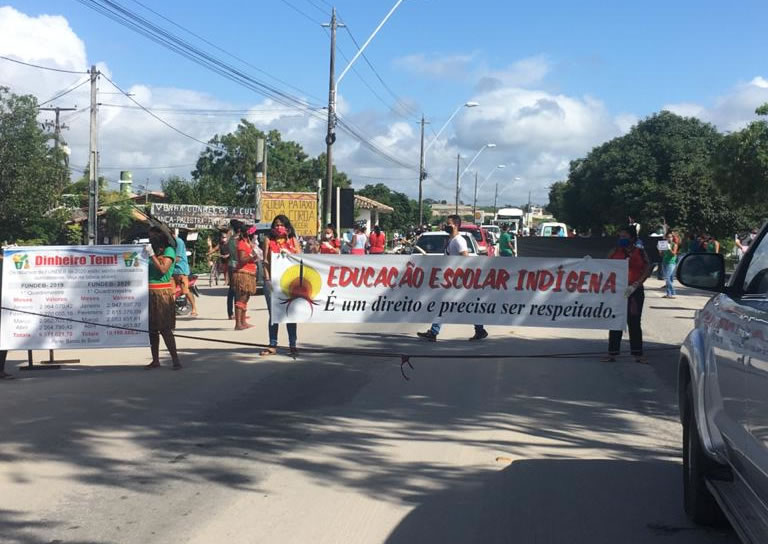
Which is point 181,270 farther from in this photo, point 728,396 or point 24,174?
point 24,174

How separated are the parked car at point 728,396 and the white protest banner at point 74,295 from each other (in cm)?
697

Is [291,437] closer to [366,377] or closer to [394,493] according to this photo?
[394,493]

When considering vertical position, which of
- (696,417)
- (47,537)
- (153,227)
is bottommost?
(47,537)

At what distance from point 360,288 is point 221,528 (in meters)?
5.93

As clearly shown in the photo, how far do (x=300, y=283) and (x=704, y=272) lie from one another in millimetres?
6514

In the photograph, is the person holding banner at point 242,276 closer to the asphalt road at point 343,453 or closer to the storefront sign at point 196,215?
the asphalt road at point 343,453

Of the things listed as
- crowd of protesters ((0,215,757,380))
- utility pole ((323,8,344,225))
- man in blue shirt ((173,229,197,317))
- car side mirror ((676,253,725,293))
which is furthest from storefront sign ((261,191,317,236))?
car side mirror ((676,253,725,293))

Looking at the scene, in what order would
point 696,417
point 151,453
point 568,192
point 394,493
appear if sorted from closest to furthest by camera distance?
point 696,417, point 394,493, point 151,453, point 568,192

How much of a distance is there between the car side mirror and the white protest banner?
706cm

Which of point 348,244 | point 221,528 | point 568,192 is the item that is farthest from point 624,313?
point 568,192

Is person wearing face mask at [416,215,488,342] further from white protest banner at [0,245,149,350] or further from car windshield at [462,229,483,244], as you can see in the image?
car windshield at [462,229,483,244]

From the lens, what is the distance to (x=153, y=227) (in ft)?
34.9

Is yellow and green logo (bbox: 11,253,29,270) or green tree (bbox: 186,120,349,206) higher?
green tree (bbox: 186,120,349,206)

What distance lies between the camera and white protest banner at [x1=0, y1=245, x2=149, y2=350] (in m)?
10.0
